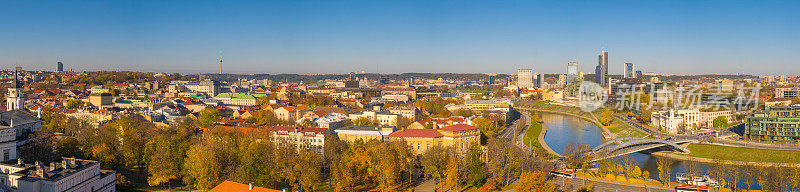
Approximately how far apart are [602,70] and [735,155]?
283 ft

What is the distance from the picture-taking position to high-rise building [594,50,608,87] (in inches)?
4102

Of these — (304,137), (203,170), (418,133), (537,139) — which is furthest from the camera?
(537,139)

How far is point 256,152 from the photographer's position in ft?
54.9

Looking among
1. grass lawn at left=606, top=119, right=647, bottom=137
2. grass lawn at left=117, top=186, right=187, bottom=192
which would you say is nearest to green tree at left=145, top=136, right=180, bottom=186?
grass lawn at left=117, top=186, right=187, bottom=192

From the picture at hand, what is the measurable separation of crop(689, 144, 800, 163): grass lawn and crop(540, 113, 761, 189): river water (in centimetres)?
184

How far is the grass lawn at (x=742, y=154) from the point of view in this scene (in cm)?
2247

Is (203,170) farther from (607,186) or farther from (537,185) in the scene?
(607,186)

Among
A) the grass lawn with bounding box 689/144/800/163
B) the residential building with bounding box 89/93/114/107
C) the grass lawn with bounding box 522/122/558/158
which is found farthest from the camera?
the residential building with bounding box 89/93/114/107

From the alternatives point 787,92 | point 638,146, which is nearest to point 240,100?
point 638,146

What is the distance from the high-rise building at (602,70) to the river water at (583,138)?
196 feet

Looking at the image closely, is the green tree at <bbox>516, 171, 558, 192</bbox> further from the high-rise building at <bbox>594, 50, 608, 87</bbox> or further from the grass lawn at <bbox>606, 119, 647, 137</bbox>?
the high-rise building at <bbox>594, 50, 608, 87</bbox>

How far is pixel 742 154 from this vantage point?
77.7 ft

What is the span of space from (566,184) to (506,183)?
2.01 meters

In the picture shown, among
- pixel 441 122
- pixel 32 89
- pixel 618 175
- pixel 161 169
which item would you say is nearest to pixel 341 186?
pixel 161 169
